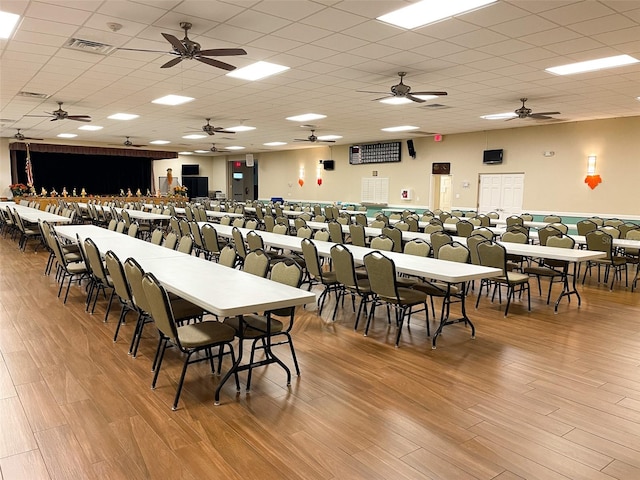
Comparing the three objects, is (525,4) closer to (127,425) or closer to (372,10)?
(372,10)

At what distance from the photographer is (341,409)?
3465 millimetres

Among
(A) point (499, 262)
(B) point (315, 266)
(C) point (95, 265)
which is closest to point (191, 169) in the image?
(C) point (95, 265)

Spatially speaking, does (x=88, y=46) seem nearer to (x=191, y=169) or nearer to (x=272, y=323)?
(x=272, y=323)

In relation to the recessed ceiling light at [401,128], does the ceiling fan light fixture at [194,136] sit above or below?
above

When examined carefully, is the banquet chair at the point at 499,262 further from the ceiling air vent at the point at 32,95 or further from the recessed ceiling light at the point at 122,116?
the recessed ceiling light at the point at 122,116

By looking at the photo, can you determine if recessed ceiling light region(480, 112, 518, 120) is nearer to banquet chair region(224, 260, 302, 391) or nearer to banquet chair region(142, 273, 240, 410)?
banquet chair region(224, 260, 302, 391)

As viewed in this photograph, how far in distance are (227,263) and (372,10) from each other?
119 inches

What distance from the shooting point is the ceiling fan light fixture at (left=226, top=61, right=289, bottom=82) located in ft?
22.5

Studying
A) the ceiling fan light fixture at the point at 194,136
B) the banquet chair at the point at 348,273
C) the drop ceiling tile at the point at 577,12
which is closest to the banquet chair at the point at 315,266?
the banquet chair at the point at 348,273

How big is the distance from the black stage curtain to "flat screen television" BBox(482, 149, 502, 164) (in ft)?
50.8

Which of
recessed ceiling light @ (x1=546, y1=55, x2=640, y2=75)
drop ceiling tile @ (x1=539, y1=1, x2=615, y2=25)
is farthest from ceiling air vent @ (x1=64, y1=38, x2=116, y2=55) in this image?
recessed ceiling light @ (x1=546, y1=55, x2=640, y2=75)

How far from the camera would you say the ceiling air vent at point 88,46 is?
228 inches

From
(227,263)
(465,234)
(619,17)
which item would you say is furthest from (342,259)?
(465,234)

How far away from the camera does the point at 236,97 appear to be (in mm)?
9297
